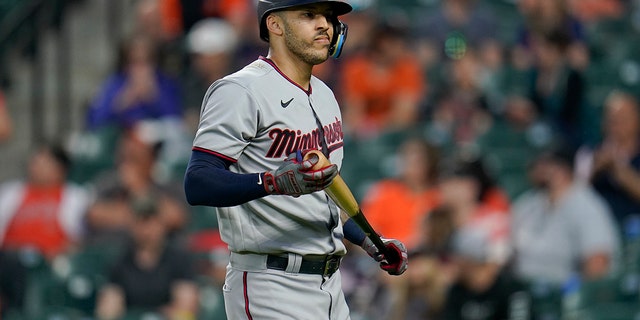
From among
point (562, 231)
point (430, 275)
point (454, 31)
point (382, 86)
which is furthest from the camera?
point (454, 31)

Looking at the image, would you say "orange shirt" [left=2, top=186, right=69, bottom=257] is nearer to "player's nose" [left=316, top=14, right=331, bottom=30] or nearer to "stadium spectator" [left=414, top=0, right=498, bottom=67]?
"stadium spectator" [left=414, top=0, right=498, bottom=67]

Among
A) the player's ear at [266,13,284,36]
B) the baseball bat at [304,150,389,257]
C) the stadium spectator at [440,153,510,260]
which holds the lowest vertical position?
the stadium spectator at [440,153,510,260]

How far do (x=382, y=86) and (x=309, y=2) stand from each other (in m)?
5.05

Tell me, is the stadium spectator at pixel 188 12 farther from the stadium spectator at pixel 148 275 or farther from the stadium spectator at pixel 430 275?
the stadium spectator at pixel 430 275

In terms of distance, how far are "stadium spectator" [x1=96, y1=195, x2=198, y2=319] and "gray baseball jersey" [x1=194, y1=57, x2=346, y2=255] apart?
3.37m

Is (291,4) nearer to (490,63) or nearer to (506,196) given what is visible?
(506,196)

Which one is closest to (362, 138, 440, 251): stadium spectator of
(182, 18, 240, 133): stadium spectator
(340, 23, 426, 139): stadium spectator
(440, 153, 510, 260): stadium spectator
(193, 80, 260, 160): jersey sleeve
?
(440, 153, 510, 260): stadium spectator

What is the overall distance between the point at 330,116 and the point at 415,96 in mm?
4775

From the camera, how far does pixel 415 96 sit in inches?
327

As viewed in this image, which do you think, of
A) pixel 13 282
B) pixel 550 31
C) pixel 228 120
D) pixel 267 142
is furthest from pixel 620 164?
pixel 228 120

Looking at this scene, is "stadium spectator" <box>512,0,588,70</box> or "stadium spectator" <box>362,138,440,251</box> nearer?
"stadium spectator" <box>362,138,440,251</box>

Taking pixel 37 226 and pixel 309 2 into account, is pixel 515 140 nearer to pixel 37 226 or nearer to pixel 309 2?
pixel 37 226

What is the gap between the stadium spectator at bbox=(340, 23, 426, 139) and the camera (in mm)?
8305

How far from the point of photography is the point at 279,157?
11.2 feet
